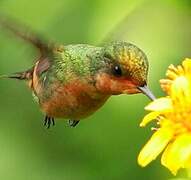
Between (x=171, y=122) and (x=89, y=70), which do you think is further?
(x=89, y=70)

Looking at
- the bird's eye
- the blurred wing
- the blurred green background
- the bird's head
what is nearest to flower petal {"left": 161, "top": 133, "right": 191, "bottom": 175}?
the bird's head

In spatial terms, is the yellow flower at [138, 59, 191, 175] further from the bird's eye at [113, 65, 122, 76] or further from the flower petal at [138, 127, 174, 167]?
the bird's eye at [113, 65, 122, 76]

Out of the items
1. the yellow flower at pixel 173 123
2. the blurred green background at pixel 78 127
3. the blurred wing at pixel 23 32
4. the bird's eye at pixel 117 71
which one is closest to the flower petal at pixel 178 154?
the yellow flower at pixel 173 123

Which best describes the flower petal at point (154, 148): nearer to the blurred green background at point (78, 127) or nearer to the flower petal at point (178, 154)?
the flower petal at point (178, 154)

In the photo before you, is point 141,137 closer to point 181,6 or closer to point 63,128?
point 63,128

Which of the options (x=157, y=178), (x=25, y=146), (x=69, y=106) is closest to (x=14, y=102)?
(x=25, y=146)

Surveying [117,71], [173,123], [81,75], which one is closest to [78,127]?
[81,75]
